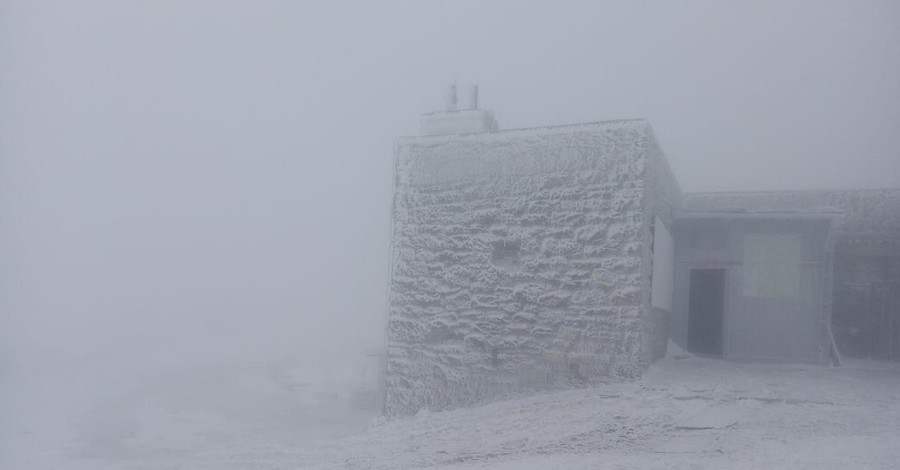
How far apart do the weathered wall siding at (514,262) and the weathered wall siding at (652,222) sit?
0.24m

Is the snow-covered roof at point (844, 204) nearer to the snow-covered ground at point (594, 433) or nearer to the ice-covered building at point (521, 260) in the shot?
the snow-covered ground at point (594, 433)

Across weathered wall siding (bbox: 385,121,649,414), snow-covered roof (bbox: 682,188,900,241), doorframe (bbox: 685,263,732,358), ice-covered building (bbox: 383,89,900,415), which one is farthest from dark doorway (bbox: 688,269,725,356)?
weathered wall siding (bbox: 385,121,649,414)

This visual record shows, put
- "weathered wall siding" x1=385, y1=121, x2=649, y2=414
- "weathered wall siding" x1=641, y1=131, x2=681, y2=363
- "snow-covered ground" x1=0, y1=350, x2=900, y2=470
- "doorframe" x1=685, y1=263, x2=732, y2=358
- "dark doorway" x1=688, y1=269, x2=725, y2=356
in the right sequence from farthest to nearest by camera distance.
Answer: "dark doorway" x1=688, y1=269, x2=725, y2=356
"doorframe" x1=685, y1=263, x2=732, y2=358
"weathered wall siding" x1=641, y1=131, x2=681, y2=363
"weathered wall siding" x1=385, y1=121, x2=649, y2=414
"snow-covered ground" x1=0, y1=350, x2=900, y2=470

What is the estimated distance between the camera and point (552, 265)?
11.8 metres

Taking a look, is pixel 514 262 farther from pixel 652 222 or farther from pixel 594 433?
pixel 594 433

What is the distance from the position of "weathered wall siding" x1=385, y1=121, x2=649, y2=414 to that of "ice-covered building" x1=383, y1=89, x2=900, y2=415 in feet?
0.06

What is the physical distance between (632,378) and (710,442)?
2823 millimetres

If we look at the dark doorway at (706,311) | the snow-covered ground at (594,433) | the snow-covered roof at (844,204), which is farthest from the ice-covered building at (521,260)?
the snow-covered roof at (844,204)

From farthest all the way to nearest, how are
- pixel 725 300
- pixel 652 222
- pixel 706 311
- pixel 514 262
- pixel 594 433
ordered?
pixel 706 311 → pixel 725 300 → pixel 514 262 → pixel 652 222 → pixel 594 433

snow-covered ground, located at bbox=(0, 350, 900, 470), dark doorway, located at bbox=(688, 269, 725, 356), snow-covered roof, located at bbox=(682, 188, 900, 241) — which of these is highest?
snow-covered roof, located at bbox=(682, 188, 900, 241)

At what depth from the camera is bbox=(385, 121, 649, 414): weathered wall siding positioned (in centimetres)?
1141

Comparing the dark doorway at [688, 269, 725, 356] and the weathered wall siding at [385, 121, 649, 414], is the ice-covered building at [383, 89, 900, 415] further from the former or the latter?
the dark doorway at [688, 269, 725, 356]

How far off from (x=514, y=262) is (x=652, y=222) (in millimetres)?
2164

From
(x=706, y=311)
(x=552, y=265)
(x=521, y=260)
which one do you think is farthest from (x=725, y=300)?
(x=521, y=260)
